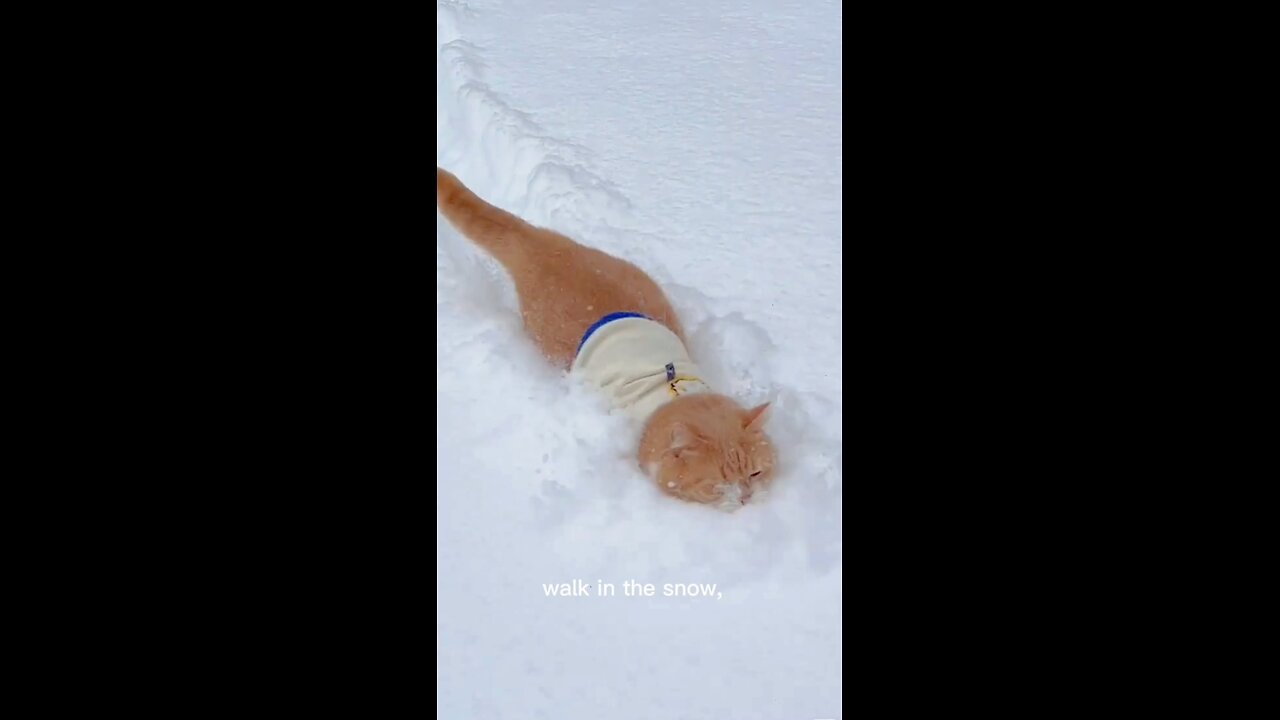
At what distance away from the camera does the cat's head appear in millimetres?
2100

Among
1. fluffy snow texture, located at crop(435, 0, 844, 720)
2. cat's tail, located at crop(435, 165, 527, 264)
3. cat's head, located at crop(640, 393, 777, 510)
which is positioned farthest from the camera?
cat's tail, located at crop(435, 165, 527, 264)

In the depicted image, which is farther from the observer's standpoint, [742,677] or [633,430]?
[633,430]

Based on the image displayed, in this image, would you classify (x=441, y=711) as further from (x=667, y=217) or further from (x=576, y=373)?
(x=667, y=217)

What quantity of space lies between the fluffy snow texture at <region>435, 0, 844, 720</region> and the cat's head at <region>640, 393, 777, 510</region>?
43 millimetres

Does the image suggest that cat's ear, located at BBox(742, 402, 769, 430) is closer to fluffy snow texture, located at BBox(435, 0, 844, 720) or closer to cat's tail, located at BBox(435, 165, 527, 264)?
fluffy snow texture, located at BBox(435, 0, 844, 720)

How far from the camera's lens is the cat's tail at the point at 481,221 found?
2260mm

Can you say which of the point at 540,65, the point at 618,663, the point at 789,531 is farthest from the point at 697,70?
the point at 618,663

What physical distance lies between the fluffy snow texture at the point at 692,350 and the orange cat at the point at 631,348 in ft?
0.16

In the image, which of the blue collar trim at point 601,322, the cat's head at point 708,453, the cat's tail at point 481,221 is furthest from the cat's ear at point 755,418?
the cat's tail at point 481,221

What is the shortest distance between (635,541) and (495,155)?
1.24 m

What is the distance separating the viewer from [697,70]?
273cm

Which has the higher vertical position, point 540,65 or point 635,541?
point 540,65

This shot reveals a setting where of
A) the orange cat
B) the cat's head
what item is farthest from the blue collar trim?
the cat's head

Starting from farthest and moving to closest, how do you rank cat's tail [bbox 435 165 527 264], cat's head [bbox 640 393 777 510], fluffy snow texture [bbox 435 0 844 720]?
cat's tail [bbox 435 165 527 264]
cat's head [bbox 640 393 777 510]
fluffy snow texture [bbox 435 0 844 720]
